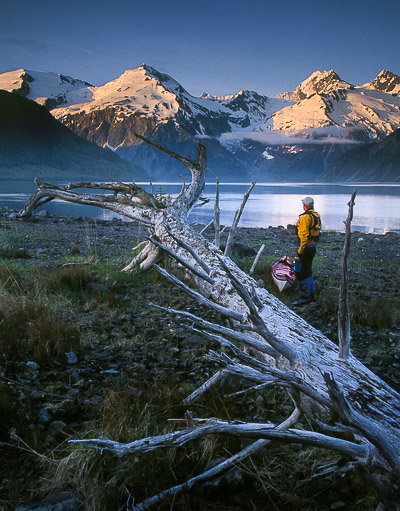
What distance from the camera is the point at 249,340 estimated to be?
7.27ft

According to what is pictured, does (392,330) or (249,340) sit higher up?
(249,340)

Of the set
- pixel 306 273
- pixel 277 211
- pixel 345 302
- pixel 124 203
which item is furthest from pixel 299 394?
pixel 277 211

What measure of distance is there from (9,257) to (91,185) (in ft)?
8.40

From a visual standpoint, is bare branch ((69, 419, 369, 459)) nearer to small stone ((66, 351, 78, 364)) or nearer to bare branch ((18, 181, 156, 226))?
small stone ((66, 351, 78, 364))

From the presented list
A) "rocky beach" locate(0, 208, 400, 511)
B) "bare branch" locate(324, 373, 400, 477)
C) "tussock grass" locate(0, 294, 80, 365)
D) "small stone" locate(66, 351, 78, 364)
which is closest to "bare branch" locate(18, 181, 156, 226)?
"rocky beach" locate(0, 208, 400, 511)

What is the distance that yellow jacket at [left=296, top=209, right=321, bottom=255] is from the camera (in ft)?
22.3

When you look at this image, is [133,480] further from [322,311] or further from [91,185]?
[91,185]

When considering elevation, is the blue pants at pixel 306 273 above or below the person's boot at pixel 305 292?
→ above

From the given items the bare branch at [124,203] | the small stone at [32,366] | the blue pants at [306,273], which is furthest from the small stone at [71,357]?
the blue pants at [306,273]

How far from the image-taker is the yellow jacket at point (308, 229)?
6805mm

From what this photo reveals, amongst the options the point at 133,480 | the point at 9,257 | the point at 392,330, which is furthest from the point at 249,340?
the point at 9,257

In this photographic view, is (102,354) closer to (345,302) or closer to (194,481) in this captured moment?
(194,481)

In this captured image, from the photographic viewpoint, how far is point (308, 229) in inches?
267

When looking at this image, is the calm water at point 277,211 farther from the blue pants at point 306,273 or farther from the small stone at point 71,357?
the blue pants at point 306,273
